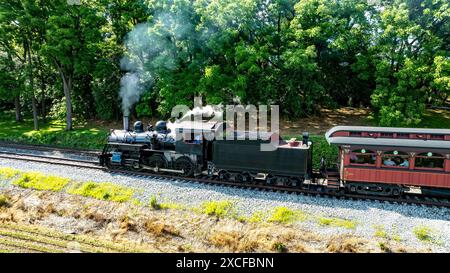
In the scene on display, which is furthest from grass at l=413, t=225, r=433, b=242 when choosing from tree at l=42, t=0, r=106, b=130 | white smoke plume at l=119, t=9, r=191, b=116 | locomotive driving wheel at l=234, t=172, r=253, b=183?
tree at l=42, t=0, r=106, b=130

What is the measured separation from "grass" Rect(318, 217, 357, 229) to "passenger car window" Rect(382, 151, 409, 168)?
3.41 m

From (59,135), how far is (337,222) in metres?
23.6

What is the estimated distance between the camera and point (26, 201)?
54.3ft

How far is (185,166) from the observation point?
18.2m

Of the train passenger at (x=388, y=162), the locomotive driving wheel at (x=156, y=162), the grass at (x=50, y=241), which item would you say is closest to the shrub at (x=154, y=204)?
the grass at (x=50, y=241)

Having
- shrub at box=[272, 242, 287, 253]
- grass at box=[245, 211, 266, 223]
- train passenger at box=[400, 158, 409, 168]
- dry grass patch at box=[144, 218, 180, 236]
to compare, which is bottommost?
shrub at box=[272, 242, 287, 253]

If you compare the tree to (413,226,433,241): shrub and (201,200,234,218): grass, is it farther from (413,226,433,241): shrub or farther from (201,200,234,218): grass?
(413,226,433,241): shrub

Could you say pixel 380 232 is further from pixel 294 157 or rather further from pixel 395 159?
pixel 294 157

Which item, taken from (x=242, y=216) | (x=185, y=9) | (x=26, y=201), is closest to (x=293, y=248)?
(x=242, y=216)

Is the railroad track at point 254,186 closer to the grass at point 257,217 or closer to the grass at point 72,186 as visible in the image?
the grass at point 72,186

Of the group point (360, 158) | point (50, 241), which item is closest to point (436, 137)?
point (360, 158)

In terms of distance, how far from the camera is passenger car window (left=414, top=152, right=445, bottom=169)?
14.5 metres

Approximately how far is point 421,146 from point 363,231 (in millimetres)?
4613
